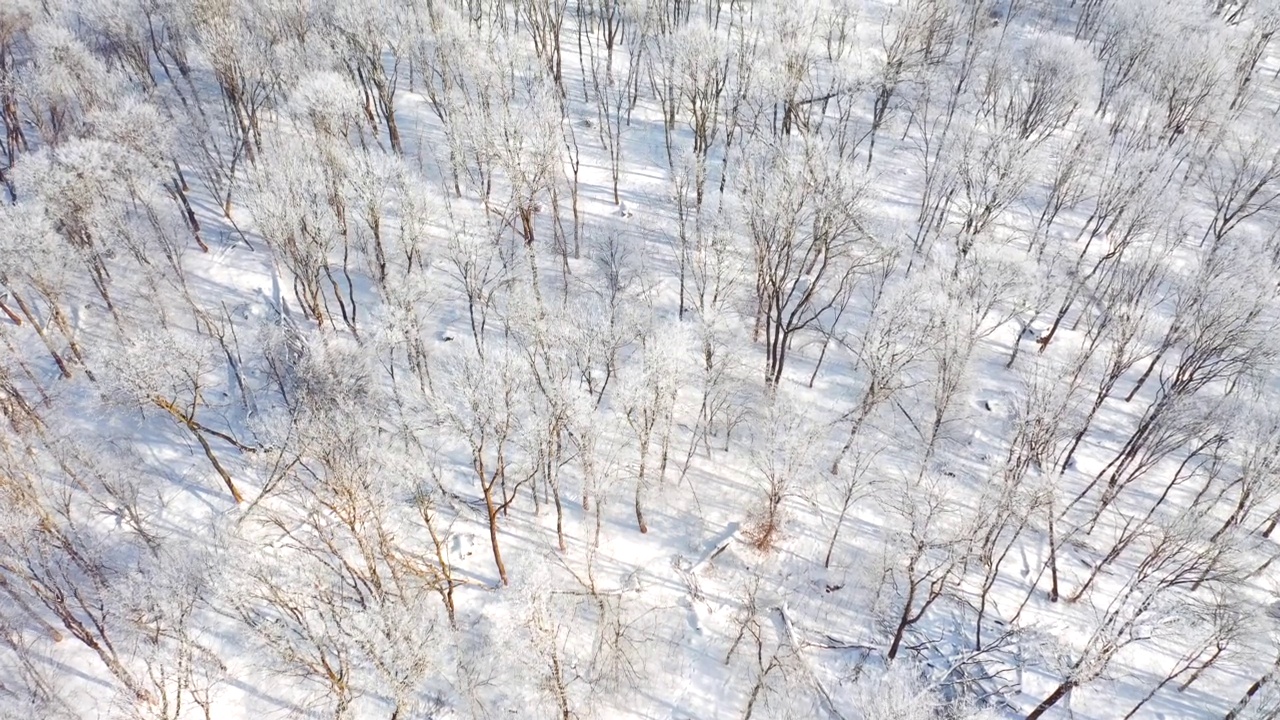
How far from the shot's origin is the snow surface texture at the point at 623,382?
24.3 meters

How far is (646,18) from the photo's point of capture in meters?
46.9

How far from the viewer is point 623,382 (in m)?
29.2

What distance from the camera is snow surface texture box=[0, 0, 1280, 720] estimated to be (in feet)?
79.7

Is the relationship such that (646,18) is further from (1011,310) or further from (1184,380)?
(1184,380)

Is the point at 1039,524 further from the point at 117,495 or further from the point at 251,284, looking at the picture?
the point at 251,284

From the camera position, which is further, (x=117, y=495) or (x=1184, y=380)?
(x=1184, y=380)

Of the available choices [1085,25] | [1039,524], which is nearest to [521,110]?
[1039,524]

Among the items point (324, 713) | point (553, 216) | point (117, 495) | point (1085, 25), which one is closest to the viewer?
point (324, 713)

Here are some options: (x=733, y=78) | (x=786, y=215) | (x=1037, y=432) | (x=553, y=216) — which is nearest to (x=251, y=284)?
(x=553, y=216)

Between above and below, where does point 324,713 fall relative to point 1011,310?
below

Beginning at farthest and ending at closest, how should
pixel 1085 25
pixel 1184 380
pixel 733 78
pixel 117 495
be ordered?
pixel 1085 25 < pixel 733 78 < pixel 1184 380 < pixel 117 495

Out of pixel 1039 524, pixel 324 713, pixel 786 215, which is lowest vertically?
pixel 324 713

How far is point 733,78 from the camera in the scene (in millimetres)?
44812

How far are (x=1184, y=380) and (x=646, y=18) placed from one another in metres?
38.9
